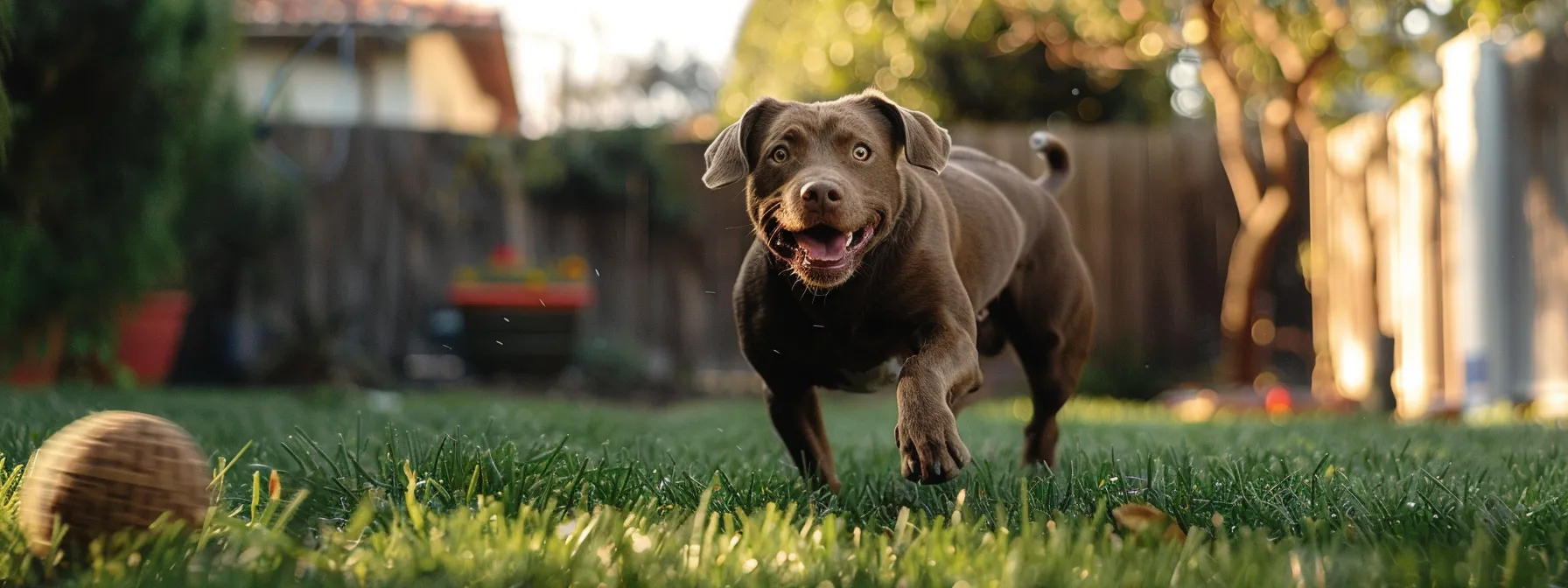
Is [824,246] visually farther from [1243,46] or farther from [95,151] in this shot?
[1243,46]

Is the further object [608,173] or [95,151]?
[608,173]

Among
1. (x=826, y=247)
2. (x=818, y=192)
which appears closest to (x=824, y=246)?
(x=826, y=247)

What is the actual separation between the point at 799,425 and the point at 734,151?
2.49ft

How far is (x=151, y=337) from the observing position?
868 centimetres

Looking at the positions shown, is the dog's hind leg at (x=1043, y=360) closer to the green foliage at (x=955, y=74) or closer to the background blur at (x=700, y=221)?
the background blur at (x=700, y=221)

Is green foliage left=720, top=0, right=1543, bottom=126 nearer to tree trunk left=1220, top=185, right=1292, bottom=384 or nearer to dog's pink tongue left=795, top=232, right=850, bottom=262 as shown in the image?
tree trunk left=1220, top=185, right=1292, bottom=384

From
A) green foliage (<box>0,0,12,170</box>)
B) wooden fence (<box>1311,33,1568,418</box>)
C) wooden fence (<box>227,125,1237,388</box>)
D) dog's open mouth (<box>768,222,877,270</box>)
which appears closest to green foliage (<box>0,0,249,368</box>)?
wooden fence (<box>227,125,1237,388</box>)

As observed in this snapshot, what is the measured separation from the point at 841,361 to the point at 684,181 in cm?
832

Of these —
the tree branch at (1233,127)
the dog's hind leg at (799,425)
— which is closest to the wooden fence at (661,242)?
the tree branch at (1233,127)

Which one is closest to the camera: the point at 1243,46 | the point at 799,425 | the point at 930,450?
the point at 930,450

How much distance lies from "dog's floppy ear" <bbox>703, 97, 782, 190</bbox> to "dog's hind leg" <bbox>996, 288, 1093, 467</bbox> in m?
1.15

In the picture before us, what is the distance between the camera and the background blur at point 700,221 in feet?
24.4

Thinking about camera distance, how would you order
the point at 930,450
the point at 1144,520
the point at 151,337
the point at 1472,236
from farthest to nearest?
the point at 151,337 → the point at 1472,236 → the point at 930,450 → the point at 1144,520

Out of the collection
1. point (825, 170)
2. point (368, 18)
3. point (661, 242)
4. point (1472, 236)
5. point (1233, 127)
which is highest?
point (368, 18)
